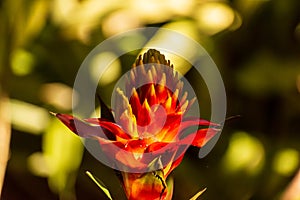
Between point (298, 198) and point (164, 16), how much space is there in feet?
0.90

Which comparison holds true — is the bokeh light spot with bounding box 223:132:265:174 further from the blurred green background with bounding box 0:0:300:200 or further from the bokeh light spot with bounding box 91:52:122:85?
the bokeh light spot with bounding box 91:52:122:85

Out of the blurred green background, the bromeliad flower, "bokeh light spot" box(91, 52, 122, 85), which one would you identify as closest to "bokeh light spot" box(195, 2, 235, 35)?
the blurred green background

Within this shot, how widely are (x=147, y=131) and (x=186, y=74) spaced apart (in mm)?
322

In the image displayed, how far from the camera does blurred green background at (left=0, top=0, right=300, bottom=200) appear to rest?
61cm

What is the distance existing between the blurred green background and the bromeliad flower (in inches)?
11.5

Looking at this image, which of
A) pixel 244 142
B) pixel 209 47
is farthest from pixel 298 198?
pixel 209 47

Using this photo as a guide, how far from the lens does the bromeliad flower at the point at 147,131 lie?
30 cm

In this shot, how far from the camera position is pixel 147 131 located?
30 cm

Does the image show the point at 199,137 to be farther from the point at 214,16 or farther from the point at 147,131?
the point at 214,16

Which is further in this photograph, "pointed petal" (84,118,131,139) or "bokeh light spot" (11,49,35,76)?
"bokeh light spot" (11,49,35,76)

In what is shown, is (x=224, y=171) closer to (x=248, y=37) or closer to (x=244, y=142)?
(x=244, y=142)

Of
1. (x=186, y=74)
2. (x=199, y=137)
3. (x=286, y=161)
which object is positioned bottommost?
(x=286, y=161)

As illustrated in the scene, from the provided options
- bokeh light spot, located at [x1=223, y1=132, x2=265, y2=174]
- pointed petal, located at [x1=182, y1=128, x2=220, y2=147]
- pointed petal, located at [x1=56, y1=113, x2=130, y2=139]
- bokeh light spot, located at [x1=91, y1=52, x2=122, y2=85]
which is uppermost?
pointed petal, located at [x1=56, y1=113, x2=130, y2=139]

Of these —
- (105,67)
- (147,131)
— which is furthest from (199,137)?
(105,67)
